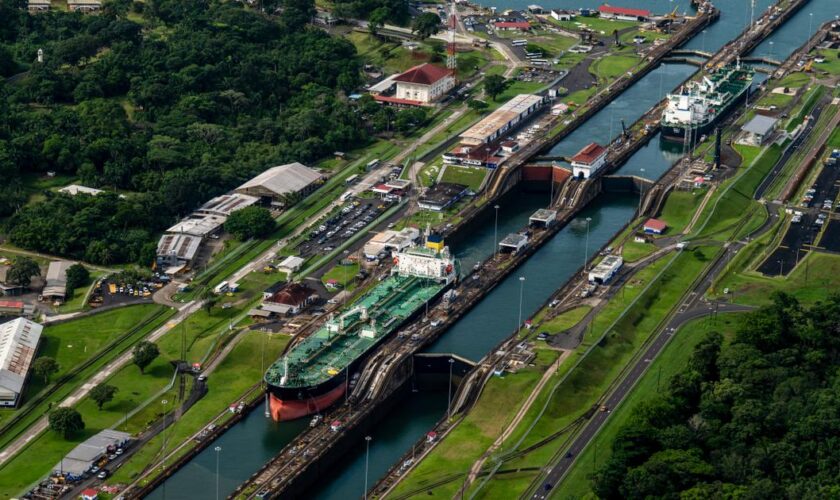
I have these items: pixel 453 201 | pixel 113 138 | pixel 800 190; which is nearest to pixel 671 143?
pixel 800 190

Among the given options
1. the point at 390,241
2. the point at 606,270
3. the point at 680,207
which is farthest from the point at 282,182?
the point at 680,207

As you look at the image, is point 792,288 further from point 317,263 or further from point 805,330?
point 317,263

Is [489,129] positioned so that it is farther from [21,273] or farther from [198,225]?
[21,273]

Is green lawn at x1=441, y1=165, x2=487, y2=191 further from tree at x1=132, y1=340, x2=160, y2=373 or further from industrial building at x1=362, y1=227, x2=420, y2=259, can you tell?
tree at x1=132, y1=340, x2=160, y2=373

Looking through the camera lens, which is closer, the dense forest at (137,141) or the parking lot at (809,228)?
the parking lot at (809,228)

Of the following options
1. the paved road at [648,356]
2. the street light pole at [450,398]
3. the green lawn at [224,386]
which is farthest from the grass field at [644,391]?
the green lawn at [224,386]

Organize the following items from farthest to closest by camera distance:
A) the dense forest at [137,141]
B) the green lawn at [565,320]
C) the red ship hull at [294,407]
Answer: the dense forest at [137,141] → the green lawn at [565,320] → the red ship hull at [294,407]

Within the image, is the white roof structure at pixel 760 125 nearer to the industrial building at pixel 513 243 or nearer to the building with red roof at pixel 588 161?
the building with red roof at pixel 588 161
